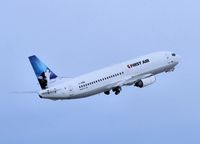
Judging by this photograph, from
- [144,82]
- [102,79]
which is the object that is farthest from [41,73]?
[144,82]

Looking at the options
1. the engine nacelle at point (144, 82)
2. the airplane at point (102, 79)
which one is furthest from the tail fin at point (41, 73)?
the engine nacelle at point (144, 82)

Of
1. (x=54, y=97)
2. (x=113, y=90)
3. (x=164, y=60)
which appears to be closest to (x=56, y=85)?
(x=54, y=97)

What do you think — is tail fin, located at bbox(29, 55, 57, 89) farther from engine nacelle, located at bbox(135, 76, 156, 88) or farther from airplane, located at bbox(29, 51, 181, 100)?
engine nacelle, located at bbox(135, 76, 156, 88)

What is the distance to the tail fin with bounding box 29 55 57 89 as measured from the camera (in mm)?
148750

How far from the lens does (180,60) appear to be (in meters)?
170

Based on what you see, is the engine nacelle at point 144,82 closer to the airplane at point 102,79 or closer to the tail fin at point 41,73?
the airplane at point 102,79

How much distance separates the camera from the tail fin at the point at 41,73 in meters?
149

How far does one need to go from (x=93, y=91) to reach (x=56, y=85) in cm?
753

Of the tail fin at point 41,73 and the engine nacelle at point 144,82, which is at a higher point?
the tail fin at point 41,73

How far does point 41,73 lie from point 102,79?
1215cm

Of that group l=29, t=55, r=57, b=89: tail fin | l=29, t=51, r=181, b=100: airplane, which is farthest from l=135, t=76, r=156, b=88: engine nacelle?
l=29, t=55, r=57, b=89: tail fin

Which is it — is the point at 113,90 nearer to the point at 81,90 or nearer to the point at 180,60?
the point at 81,90

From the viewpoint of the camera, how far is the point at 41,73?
5881 inches

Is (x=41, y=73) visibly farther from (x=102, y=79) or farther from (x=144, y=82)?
(x=144, y=82)
